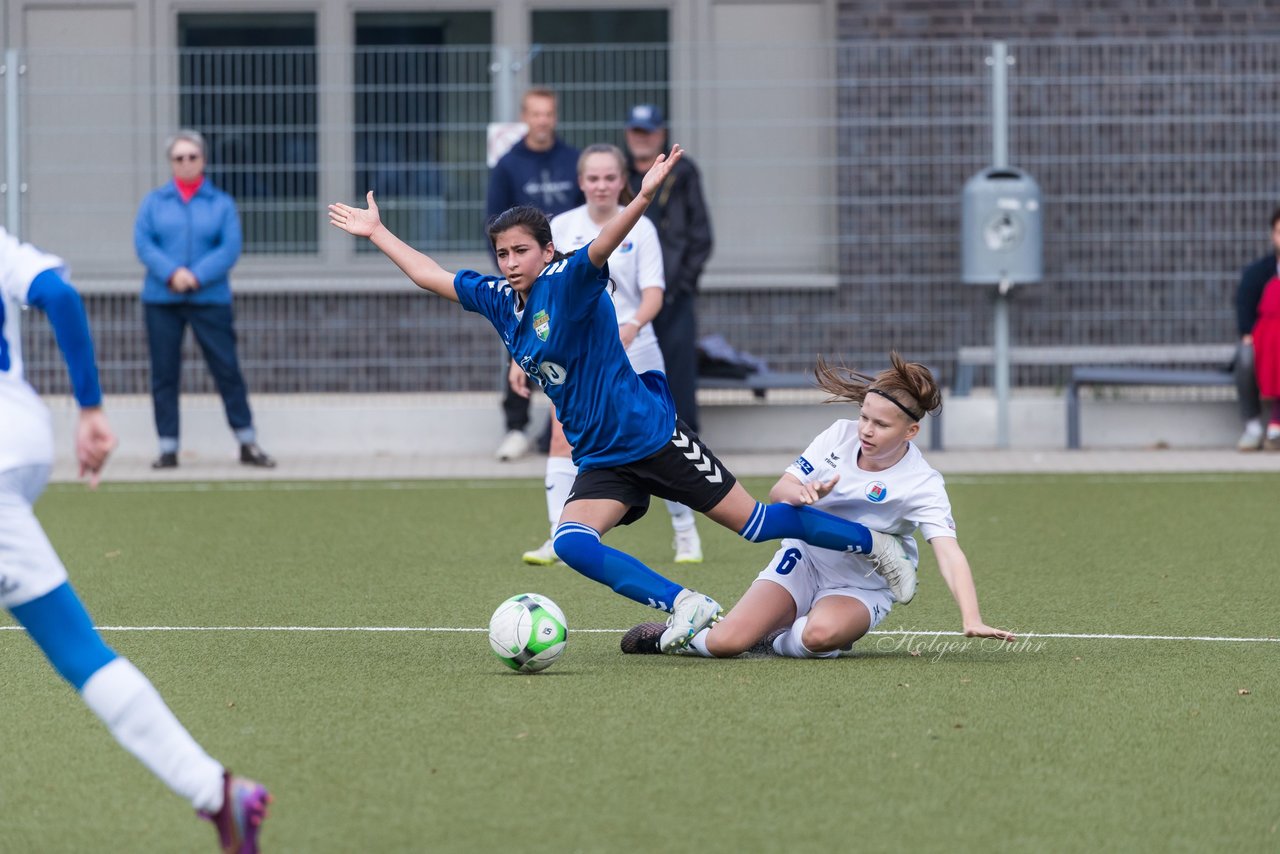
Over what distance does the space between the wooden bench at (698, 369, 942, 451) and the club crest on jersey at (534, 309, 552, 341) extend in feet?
22.0

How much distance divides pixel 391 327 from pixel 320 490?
183 centimetres

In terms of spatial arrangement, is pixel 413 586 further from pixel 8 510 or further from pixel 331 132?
pixel 331 132

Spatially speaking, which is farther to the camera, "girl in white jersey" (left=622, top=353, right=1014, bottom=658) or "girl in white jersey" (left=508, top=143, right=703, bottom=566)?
"girl in white jersey" (left=508, top=143, right=703, bottom=566)

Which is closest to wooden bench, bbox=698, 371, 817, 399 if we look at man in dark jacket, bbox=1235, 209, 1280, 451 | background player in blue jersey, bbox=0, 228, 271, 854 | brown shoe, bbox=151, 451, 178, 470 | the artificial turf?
man in dark jacket, bbox=1235, 209, 1280, 451

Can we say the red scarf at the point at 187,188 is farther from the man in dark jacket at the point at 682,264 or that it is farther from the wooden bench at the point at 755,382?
the wooden bench at the point at 755,382

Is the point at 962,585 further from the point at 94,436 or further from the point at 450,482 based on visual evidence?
the point at 450,482

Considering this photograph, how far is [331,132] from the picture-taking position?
13.2 meters

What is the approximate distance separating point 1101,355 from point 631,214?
800 cm

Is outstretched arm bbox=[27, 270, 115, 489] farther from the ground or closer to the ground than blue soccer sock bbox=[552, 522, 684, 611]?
farther from the ground

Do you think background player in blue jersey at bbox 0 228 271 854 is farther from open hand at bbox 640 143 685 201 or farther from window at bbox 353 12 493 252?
window at bbox 353 12 493 252

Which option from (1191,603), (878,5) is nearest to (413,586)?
(1191,603)

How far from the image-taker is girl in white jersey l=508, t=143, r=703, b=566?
7984 mm

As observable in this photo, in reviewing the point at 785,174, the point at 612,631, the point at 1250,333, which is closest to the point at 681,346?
the point at 785,174

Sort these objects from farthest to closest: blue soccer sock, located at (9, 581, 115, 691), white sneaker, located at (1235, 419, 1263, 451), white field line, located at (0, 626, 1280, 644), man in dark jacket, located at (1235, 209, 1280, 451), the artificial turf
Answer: white sneaker, located at (1235, 419, 1263, 451) < man in dark jacket, located at (1235, 209, 1280, 451) < white field line, located at (0, 626, 1280, 644) < the artificial turf < blue soccer sock, located at (9, 581, 115, 691)
